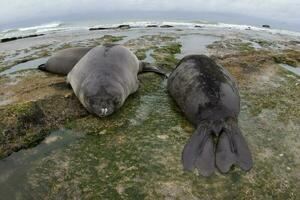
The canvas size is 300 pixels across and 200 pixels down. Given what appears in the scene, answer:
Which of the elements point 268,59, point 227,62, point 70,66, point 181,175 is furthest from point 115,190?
point 268,59

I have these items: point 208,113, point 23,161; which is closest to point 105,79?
point 208,113

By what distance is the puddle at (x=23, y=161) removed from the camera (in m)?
4.78

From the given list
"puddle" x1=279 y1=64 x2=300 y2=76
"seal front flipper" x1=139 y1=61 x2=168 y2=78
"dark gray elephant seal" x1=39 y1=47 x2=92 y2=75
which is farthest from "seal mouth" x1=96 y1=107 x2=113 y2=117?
"puddle" x1=279 y1=64 x2=300 y2=76

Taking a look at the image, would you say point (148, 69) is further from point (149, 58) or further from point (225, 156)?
point (225, 156)

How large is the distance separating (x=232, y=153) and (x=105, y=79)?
3.08 metres

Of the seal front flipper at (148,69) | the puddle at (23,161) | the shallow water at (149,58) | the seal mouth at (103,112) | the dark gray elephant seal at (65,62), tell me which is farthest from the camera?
the shallow water at (149,58)

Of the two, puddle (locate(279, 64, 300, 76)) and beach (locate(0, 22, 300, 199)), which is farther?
puddle (locate(279, 64, 300, 76))

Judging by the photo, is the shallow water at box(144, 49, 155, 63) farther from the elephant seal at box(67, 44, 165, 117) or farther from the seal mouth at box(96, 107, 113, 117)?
the seal mouth at box(96, 107, 113, 117)

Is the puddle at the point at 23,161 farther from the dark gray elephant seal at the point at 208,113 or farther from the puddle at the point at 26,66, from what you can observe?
the puddle at the point at 26,66

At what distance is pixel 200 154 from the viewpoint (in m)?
5.28

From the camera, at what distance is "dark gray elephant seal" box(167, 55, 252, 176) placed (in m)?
5.22

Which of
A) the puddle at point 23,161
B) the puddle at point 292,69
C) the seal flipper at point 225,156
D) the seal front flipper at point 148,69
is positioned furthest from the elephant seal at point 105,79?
the puddle at point 292,69

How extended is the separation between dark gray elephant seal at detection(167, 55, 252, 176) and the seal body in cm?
105

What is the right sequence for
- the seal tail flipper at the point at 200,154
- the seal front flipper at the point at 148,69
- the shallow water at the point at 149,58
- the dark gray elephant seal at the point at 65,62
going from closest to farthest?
the seal tail flipper at the point at 200,154 < the seal front flipper at the point at 148,69 < the dark gray elephant seal at the point at 65,62 < the shallow water at the point at 149,58
